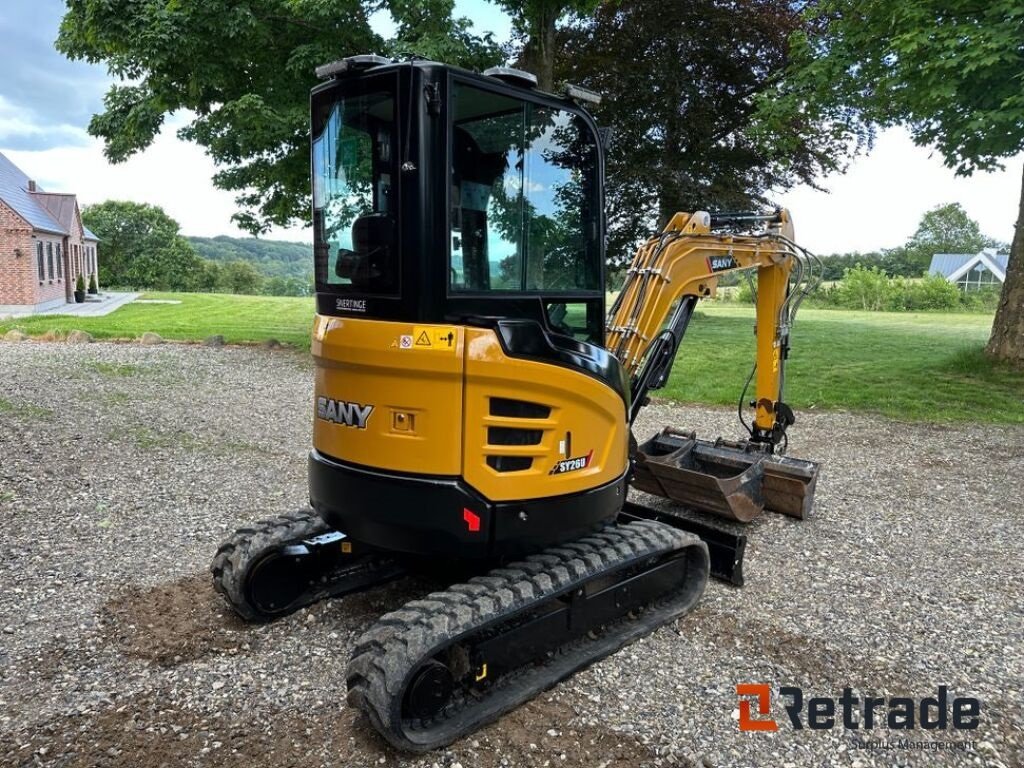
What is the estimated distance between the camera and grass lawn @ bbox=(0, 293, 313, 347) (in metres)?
18.0

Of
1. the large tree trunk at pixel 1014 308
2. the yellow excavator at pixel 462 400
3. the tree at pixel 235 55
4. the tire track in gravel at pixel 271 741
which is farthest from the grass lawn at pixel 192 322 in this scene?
the tire track in gravel at pixel 271 741

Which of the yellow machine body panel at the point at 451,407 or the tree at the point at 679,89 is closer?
the yellow machine body panel at the point at 451,407

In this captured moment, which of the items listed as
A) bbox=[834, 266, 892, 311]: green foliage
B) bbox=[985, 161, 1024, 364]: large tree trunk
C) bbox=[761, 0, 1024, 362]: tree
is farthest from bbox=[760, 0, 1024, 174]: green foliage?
bbox=[834, 266, 892, 311]: green foliage

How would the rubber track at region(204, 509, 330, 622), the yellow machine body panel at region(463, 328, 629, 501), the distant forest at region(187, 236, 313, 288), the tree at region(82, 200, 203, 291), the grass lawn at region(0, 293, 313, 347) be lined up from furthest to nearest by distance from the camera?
1. the distant forest at region(187, 236, 313, 288)
2. the tree at region(82, 200, 203, 291)
3. the grass lawn at region(0, 293, 313, 347)
4. the rubber track at region(204, 509, 330, 622)
5. the yellow machine body panel at region(463, 328, 629, 501)

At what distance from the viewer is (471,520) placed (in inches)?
129

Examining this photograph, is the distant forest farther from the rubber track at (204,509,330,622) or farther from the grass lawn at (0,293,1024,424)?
the rubber track at (204,509,330,622)

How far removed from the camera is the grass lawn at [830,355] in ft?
36.4

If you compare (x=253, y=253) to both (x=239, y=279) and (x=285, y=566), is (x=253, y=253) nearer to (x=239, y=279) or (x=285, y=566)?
(x=239, y=279)

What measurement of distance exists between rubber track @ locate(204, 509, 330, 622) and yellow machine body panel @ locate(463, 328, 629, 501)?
1.27 metres

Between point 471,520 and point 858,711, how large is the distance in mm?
1975

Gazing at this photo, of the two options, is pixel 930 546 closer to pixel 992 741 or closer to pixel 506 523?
pixel 992 741

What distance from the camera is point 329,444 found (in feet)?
11.6

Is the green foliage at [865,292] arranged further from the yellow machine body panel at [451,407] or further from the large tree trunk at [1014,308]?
the yellow machine body panel at [451,407]

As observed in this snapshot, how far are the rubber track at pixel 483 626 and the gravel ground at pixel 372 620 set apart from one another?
83 mm
